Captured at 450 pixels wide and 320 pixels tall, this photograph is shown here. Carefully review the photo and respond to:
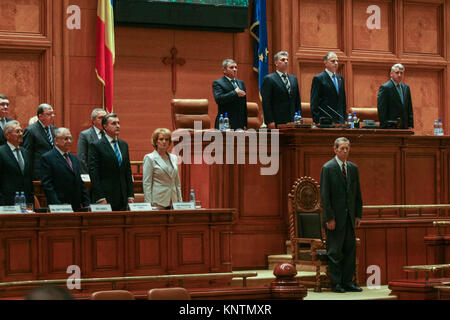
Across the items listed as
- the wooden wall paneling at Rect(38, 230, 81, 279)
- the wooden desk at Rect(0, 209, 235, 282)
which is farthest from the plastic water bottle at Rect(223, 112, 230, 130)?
the wooden wall paneling at Rect(38, 230, 81, 279)

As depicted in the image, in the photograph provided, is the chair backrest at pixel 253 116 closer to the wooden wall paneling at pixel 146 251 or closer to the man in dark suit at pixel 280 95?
the man in dark suit at pixel 280 95

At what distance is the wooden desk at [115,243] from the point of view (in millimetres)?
5582

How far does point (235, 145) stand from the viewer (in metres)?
7.30

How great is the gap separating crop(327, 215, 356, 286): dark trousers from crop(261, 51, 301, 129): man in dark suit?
1.64m

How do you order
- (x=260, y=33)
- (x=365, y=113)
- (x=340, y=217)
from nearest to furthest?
(x=340, y=217), (x=365, y=113), (x=260, y=33)

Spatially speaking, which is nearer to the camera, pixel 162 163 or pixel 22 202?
pixel 22 202

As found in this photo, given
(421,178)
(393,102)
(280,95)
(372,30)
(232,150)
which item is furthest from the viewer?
(372,30)

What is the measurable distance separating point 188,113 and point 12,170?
2.79 m

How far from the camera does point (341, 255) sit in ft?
21.7

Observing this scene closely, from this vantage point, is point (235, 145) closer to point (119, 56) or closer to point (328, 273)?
point (328, 273)

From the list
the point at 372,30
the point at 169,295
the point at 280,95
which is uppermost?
the point at 372,30

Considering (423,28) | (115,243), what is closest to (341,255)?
(115,243)

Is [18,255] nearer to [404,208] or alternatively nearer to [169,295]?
[169,295]

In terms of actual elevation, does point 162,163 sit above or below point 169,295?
above
